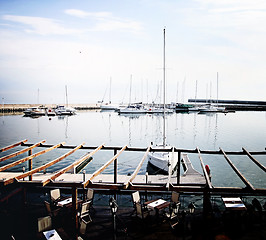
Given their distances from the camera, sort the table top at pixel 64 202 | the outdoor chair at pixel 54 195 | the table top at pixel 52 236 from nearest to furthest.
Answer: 1. the table top at pixel 52 236
2. the table top at pixel 64 202
3. the outdoor chair at pixel 54 195

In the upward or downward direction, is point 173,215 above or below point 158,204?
below

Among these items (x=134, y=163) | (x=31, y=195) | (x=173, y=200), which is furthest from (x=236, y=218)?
(x=134, y=163)

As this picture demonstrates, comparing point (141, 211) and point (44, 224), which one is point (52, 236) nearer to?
point (44, 224)

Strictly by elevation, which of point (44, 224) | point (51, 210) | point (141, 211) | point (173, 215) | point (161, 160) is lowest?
point (161, 160)

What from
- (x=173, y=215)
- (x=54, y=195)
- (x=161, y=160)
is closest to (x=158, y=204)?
(x=173, y=215)

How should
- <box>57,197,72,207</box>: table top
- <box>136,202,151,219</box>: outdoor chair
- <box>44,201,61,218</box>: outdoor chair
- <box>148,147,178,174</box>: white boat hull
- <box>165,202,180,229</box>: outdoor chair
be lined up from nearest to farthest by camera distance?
1. <box>165,202,180,229</box>: outdoor chair
2. <box>136,202,151,219</box>: outdoor chair
3. <box>44,201,61,218</box>: outdoor chair
4. <box>57,197,72,207</box>: table top
5. <box>148,147,178,174</box>: white boat hull

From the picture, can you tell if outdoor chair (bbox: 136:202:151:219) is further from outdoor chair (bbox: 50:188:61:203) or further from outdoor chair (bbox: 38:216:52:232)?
outdoor chair (bbox: 50:188:61:203)

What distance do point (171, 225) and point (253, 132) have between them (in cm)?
4677

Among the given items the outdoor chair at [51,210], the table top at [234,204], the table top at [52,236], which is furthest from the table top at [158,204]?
the table top at [52,236]

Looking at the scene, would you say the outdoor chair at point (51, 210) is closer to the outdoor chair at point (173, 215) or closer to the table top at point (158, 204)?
the table top at point (158, 204)

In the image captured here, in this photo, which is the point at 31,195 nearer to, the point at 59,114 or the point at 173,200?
the point at 173,200

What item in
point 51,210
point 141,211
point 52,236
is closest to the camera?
point 52,236

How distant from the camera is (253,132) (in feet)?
160

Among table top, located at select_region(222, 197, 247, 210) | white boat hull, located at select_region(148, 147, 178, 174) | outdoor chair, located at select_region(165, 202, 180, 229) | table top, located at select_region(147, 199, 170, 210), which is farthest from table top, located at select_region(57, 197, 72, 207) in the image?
white boat hull, located at select_region(148, 147, 178, 174)
